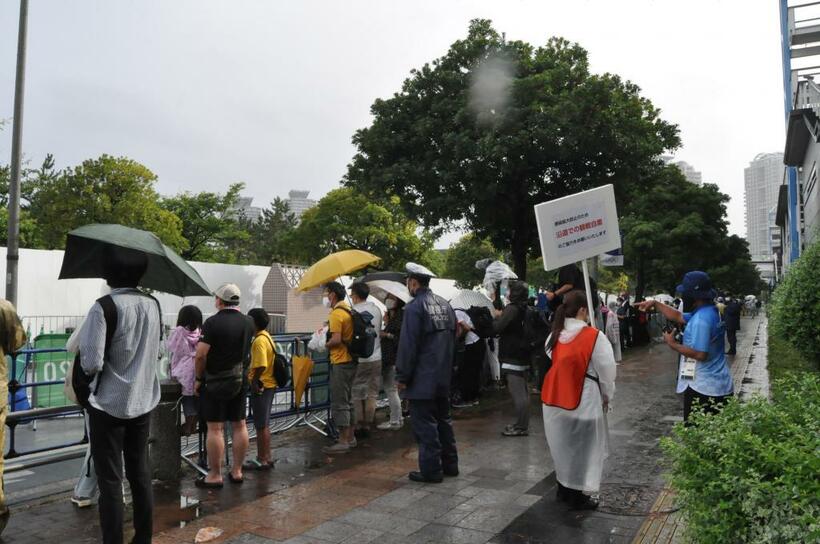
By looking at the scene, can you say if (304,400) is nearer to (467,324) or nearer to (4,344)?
(467,324)

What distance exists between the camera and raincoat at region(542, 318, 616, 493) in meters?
4.95

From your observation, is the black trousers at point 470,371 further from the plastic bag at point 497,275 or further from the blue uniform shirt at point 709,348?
the blue uniform shirt at point 709,348

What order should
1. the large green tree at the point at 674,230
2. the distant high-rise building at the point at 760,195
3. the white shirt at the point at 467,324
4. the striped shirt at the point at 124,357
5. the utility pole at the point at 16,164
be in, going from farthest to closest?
the distant high-rise building at the point at 760,195
the large green tree at the point at 674,230
the utility pole at the point at 16,164
the white shirt at the point at 467,324
the striped shirt at the point at 124,357

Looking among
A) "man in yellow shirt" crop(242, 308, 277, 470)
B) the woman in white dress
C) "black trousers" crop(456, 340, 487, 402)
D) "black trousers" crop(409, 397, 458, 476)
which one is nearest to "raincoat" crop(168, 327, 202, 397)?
"man in yellow shirt" crop(242, 308, 277, 470)

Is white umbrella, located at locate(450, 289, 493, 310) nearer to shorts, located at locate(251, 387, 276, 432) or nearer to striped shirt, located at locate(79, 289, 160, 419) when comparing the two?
shorts, located at locate(251, 387, 276, 432)

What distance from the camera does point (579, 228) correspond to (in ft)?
18.8

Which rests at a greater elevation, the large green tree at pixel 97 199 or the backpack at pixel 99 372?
the large green tree at pixel 97 199

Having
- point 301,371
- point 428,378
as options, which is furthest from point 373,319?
point 428,378

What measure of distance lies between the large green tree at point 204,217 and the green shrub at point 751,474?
43.2 metres

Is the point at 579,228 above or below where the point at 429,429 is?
above

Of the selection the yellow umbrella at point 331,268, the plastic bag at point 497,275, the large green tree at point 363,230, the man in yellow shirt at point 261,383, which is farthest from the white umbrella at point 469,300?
the large green tree at point 363,230

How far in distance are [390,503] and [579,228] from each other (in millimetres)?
2860

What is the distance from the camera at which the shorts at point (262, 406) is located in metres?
6.36

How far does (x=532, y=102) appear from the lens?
52.0 feet
